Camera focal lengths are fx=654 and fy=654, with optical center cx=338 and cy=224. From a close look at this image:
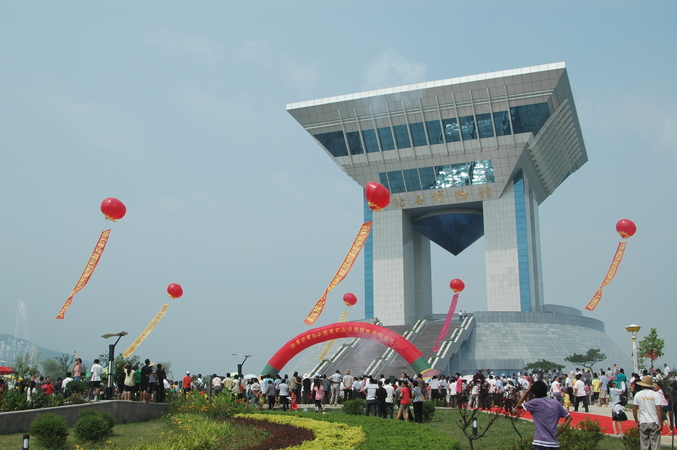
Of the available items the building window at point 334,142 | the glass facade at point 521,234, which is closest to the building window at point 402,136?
the building window at point 334,142

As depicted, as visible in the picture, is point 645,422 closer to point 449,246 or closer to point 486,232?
point 486,232

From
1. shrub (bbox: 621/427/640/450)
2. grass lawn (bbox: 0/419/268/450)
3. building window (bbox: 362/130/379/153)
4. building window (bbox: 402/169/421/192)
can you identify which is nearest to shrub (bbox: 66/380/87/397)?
grass lawn (bbox: 0/419/268/450)

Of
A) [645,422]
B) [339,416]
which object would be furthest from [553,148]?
[645,422]

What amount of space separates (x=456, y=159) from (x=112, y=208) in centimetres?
3103

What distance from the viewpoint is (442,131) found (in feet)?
163

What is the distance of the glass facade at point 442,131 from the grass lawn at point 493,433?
99.9 feet

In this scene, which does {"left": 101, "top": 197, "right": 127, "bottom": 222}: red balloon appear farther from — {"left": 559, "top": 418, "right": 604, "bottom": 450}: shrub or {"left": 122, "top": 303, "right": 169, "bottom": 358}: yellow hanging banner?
{"left": 559, "top": 418, "right": 604, "bottom": 450}: shrub

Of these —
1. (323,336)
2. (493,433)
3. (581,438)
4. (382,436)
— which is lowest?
(493,433)

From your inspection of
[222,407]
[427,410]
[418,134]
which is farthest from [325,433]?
[418,134]

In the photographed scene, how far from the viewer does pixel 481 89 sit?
154ft

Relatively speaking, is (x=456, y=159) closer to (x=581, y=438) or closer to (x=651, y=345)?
(x=651, y=345)

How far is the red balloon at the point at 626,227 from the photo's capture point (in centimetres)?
3358

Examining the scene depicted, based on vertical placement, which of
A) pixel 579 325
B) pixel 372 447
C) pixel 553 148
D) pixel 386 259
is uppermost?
pixel 553 148

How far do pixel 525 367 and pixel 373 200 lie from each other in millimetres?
20879
